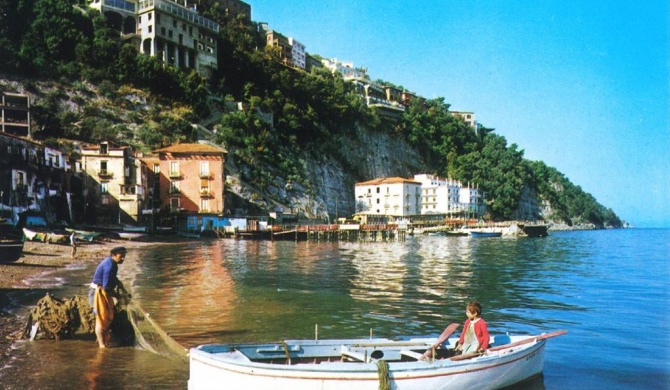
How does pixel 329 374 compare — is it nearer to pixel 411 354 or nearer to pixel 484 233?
pixel 411 354

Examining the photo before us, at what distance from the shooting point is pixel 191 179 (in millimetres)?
76438

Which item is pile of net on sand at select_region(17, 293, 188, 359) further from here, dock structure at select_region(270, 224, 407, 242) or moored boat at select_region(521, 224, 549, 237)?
moored boat at select_region(521, 224, 549, 237)

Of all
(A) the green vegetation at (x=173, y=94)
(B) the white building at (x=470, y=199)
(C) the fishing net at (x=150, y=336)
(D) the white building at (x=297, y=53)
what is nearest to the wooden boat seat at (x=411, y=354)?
(C) the fishing net at (x=150, y=336)

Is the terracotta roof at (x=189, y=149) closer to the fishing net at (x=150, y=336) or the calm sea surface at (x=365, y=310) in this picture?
the calm sea surface at (x=365, y=310)

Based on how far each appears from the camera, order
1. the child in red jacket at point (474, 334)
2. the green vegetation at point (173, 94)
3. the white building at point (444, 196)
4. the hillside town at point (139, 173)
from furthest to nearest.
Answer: the white building at point (444, 196)
the green vegetation at point (173, 94)
the hillside town at point (139, 173)
the child in red jacket at point (474, 334)

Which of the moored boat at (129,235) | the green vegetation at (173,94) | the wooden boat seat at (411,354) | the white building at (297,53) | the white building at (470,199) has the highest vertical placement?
the white building at (297,53)

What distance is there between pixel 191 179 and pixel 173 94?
20.2 metres

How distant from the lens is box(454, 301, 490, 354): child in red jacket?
40.5 ft

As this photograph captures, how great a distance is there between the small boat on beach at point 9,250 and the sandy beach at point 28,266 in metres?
0.35

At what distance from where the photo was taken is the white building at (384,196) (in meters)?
118

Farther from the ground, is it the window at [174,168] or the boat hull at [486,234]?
the window at [174,168]

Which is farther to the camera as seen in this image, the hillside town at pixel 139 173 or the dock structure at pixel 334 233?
the dock structure at pixel 334 233

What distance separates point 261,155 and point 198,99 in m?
14.1

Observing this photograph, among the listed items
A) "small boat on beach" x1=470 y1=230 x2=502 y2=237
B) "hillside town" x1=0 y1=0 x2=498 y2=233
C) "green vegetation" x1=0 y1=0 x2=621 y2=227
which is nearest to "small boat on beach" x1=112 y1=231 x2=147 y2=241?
"hillside town" x1=0 y1=0 x2=498 y2=233
